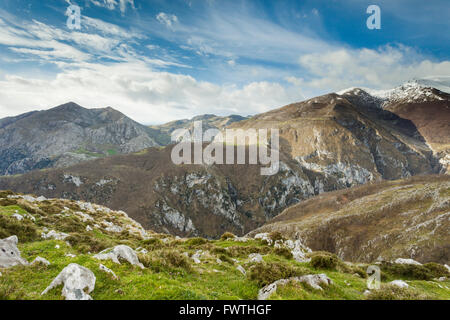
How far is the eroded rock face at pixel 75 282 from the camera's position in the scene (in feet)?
26.6

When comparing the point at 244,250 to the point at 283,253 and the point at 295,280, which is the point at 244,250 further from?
the point at 295,280

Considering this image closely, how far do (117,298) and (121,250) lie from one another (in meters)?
4.54

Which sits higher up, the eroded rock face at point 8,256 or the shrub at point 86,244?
the eroded rock face at point 8,256

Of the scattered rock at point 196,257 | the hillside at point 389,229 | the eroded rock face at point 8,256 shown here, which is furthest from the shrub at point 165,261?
the hillside at point 389,229

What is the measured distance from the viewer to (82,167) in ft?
611

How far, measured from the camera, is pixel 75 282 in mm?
8555

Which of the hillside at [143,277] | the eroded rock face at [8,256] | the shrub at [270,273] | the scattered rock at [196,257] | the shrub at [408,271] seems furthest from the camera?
the shrub at [408,271]

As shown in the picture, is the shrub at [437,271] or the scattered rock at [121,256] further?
the shrub at [437,271]

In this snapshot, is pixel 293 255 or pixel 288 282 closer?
pixel 288 282

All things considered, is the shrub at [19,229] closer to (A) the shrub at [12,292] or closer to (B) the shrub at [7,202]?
(A) the shrub at [12,292]

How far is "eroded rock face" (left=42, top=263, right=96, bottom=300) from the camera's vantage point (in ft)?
26.6

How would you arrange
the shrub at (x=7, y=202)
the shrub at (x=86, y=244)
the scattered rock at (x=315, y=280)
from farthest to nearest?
the shrub at (x=7, y=202) → the shrub at (x=86, y=244) → the scattered rock at (x=315, y=280)
